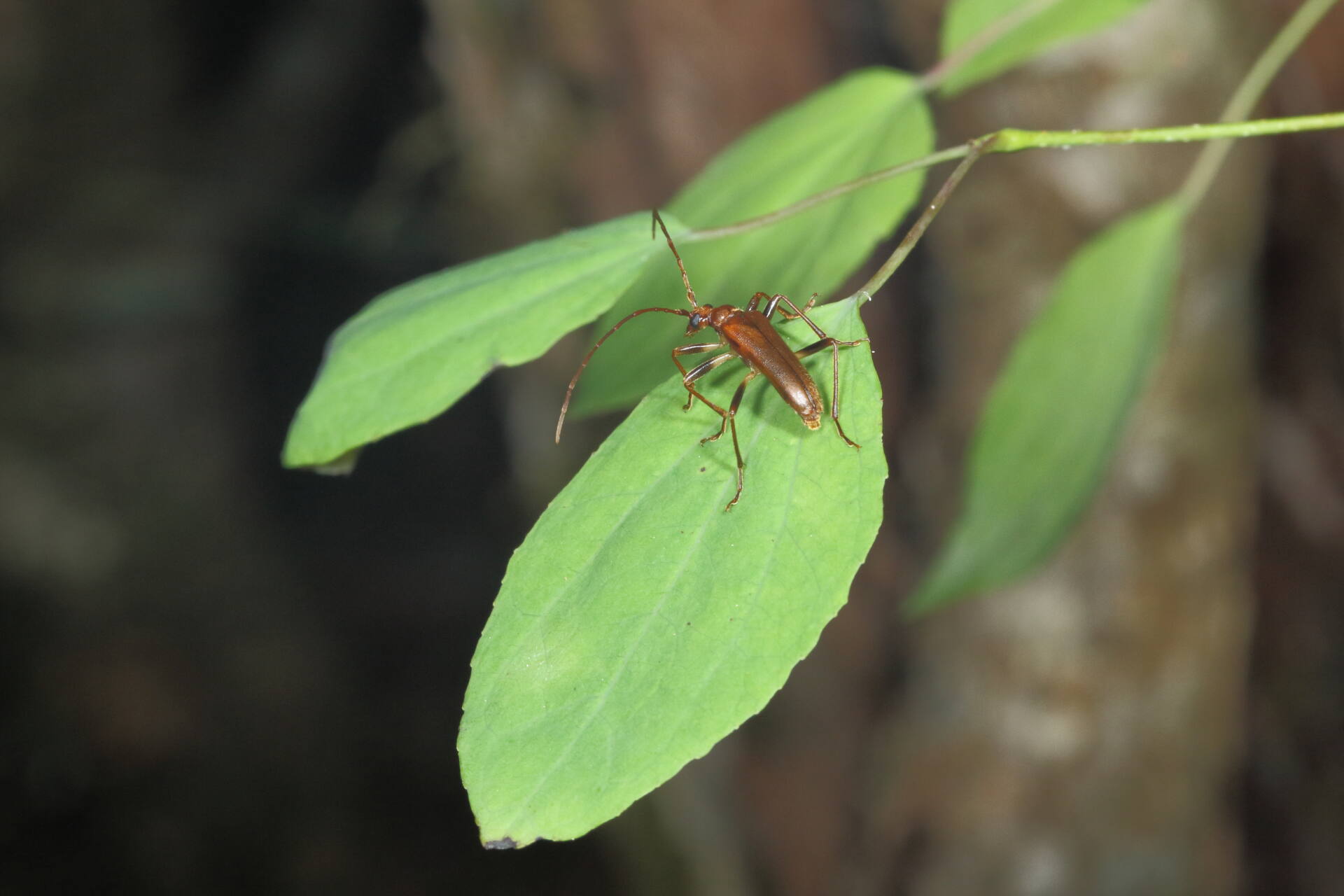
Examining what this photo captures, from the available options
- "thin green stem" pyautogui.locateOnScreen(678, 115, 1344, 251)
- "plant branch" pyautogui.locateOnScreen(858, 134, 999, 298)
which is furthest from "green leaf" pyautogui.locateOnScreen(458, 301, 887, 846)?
"thin green stem" pyautogui.locateOnScreen(678, 115, 1344, 251)

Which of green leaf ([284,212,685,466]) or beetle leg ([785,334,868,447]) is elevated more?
green leaf ([284,212,685,466])

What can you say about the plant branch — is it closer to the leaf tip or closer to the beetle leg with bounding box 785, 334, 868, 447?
the beetle leg with bounding box 785, 334, 868, 447

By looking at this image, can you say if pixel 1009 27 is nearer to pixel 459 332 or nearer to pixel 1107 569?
pixel 459 332

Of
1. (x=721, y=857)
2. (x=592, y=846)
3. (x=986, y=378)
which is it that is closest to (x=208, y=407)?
(x=592, y=846)

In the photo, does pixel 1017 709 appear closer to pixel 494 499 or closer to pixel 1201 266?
pixel 1201 266

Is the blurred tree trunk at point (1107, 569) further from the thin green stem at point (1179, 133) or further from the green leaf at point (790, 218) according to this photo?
the thin green stem at point (1179, 133)

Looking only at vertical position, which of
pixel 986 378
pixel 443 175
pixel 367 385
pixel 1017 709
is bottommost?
pixel 1017 709
